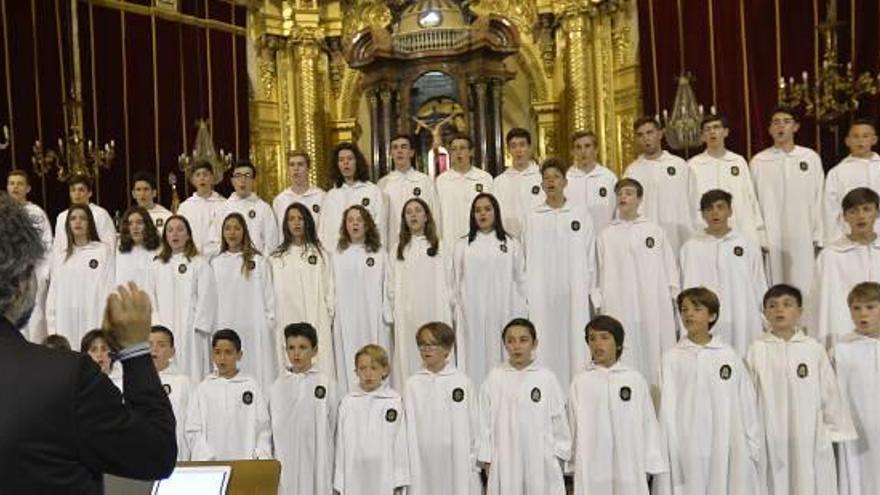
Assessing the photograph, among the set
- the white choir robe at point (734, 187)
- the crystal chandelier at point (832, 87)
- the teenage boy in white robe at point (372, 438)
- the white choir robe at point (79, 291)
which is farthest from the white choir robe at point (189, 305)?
the crystal chandelier at point (832, 87)

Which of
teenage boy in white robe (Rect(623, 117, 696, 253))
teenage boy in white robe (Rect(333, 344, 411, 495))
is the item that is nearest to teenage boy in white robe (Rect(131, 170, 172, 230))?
teenage boy in white robe (Rect(333, 344, 411, 495))

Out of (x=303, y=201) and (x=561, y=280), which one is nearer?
(x=561, y=280)

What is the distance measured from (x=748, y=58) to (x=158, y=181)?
6.05 m

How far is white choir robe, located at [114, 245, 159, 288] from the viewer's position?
8086 mm

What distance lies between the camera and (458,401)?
6438 millimetres

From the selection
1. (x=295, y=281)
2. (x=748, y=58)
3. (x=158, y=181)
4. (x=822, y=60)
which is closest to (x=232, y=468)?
(x=295, y=281)

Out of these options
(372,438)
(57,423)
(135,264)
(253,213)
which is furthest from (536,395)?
(57,423)

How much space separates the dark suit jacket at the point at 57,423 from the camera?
195 cm

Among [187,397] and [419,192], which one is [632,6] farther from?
[187,397]

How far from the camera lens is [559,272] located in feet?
25.4

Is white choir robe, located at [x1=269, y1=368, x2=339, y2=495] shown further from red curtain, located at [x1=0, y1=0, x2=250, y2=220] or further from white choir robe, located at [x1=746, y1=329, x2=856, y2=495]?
red curtain, located at [x1=0, y1=0, x2=250, y2=220]

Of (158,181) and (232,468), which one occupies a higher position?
(158,181)

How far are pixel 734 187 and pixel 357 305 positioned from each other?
8.32 feet

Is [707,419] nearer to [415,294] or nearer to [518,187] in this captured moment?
[415,294]
